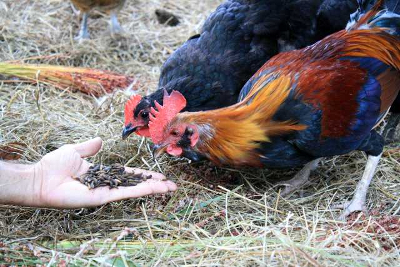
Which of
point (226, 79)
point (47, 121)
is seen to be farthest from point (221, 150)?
point (47, 121)

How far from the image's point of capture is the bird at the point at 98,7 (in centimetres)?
681

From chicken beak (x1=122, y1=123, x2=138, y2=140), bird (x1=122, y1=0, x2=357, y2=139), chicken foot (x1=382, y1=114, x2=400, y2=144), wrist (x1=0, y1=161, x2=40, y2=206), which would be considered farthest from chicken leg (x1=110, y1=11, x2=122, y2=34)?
wrist (x1=0, y1=161, x2=40, y2=206)

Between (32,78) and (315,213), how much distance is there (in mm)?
3360

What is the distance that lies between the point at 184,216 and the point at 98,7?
4214 millimetres

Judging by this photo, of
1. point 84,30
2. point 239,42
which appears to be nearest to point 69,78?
point 84,30

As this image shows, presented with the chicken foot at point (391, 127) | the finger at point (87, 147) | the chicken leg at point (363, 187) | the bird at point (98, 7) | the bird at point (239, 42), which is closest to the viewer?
the finger at point (87, 147)

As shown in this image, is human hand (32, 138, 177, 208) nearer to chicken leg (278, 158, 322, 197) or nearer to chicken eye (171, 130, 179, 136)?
chicken eye (171, 130, 179, 136)

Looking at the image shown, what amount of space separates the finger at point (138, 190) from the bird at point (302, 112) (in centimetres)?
25

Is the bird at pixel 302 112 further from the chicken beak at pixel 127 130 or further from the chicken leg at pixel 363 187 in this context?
the chicken beak at pixel 127 130

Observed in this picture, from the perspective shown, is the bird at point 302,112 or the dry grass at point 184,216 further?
the bird at point 302,112

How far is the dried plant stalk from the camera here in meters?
5.51

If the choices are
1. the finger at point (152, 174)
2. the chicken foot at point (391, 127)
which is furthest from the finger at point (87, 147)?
the chicken foot at point (391, 127)

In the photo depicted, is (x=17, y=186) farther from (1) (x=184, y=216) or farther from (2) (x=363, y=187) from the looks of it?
(2) (x=363, y=187)

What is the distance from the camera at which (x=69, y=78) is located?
5555mm
